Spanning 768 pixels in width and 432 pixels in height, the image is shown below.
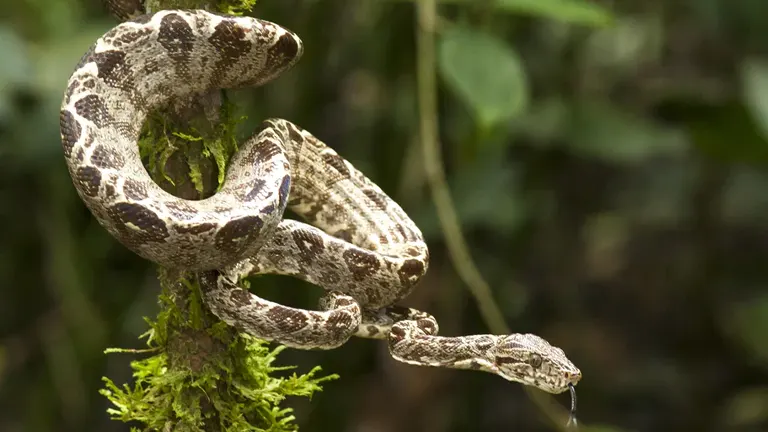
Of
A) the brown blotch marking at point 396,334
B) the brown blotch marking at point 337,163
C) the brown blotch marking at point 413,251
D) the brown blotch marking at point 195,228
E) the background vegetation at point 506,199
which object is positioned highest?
the brown blotch marking at point 195,228

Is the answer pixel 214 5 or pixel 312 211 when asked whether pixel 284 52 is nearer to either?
pixel 214 5

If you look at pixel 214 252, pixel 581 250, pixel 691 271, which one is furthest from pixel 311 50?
pixel 691 271

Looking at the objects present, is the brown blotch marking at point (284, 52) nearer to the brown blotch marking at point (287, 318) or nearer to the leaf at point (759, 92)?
the brown blotch marking at point (287, 318)

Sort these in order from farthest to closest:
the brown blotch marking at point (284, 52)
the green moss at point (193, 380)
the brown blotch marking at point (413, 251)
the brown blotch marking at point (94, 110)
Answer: the brown blotch marking at point (413, 251) → the green moss at point (193, 380) → the brown blotch marking at point (284, 52) → the brown blotch marking at point (94, 110)

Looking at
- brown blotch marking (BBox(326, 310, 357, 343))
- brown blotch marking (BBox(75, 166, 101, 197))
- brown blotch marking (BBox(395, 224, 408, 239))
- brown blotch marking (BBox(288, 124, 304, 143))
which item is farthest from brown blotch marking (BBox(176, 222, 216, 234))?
brown blotch marking (BBox(395, 224, 408, 239))

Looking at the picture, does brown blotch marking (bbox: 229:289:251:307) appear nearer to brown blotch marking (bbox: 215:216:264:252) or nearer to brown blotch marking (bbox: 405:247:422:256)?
brown blotch marking (bbox: 215:216:264:252)

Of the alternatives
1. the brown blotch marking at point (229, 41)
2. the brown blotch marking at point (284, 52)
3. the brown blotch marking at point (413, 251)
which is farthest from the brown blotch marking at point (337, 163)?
the brown blotch marking at point (229, 41)

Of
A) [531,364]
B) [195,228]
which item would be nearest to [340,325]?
[195,228]

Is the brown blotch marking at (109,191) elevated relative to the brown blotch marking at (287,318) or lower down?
elevated
